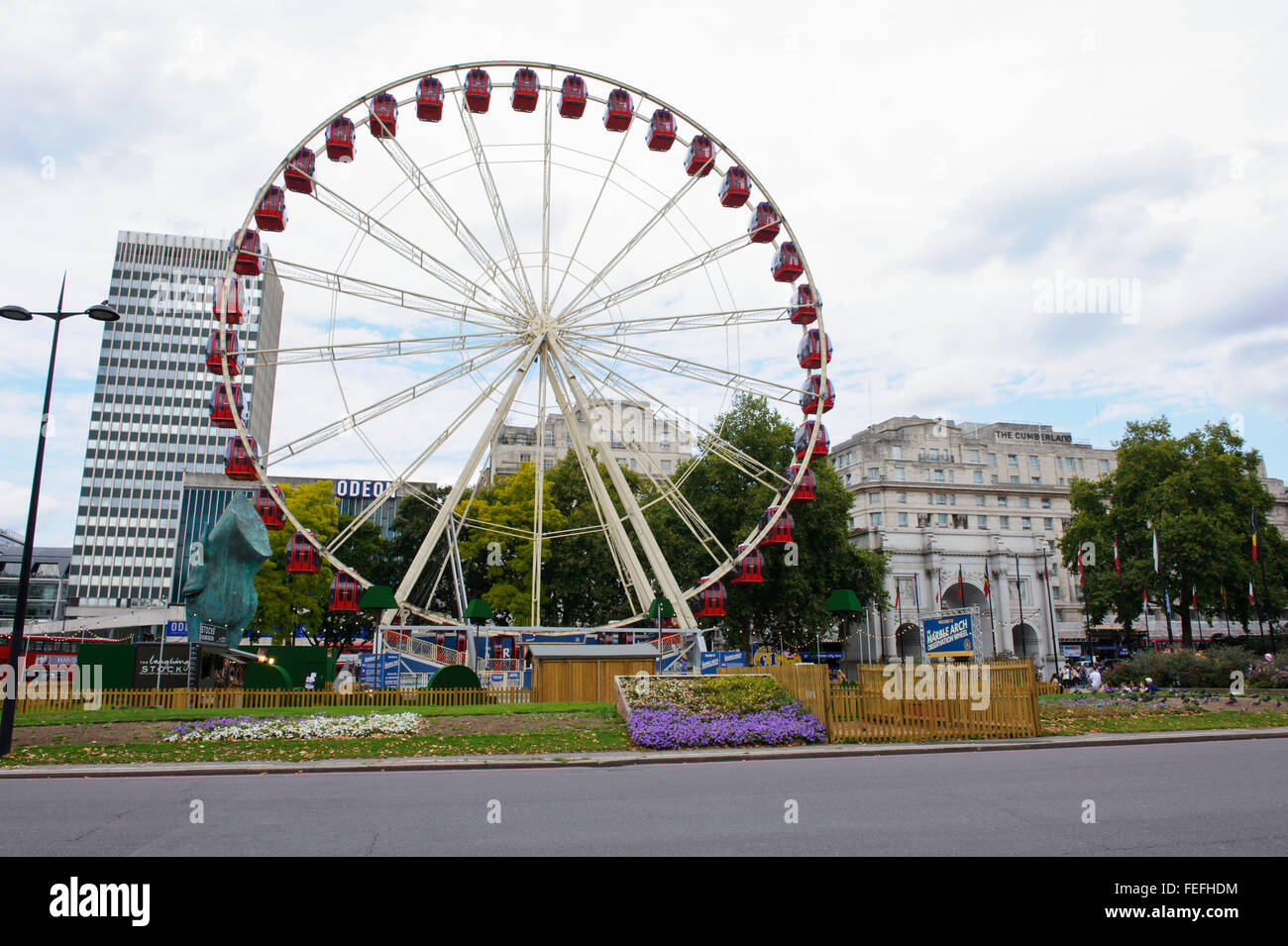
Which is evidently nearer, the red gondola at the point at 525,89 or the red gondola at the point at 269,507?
the red gondola at the point at 269,507

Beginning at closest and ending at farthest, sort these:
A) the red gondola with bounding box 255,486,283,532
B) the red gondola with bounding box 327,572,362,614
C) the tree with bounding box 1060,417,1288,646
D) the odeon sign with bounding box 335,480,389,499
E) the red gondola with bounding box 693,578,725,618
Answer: the red gondola with bounding box 255,486,283,532 → the red gondola with bounding box 327,572,362,614 → the red gondola with bounding box 693,578,725,618 → the tree with bounding box 1060,417,1288,646 → the odeon sign with bounding box 335,480,389,499

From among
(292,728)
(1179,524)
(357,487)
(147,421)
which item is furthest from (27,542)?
(147,421)

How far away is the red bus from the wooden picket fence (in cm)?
421

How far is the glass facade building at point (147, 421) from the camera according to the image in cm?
12900

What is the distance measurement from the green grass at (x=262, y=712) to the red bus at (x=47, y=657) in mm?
7316

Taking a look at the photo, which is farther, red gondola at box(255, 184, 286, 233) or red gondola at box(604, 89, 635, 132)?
red gondola at box(604, 89, 635, 132)

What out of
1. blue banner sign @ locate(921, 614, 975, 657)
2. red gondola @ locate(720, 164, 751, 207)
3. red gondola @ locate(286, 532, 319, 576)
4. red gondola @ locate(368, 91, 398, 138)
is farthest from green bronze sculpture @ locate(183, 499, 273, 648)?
blue banner sign @ locate(921, 614, 975, 657)


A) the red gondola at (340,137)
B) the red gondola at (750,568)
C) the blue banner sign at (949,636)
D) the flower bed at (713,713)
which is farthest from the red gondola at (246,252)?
the blue banner sign at (949,636)

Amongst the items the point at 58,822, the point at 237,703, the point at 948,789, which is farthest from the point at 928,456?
the point at 58,822

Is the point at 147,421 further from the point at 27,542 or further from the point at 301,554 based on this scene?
the point at 27,542

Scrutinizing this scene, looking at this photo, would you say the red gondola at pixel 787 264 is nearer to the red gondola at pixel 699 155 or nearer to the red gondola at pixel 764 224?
the red gondola at pixel 764 224

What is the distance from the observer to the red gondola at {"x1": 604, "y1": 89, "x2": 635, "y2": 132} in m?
33.3

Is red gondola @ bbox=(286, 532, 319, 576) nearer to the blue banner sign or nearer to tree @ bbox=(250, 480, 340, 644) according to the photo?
the blue banner sign
